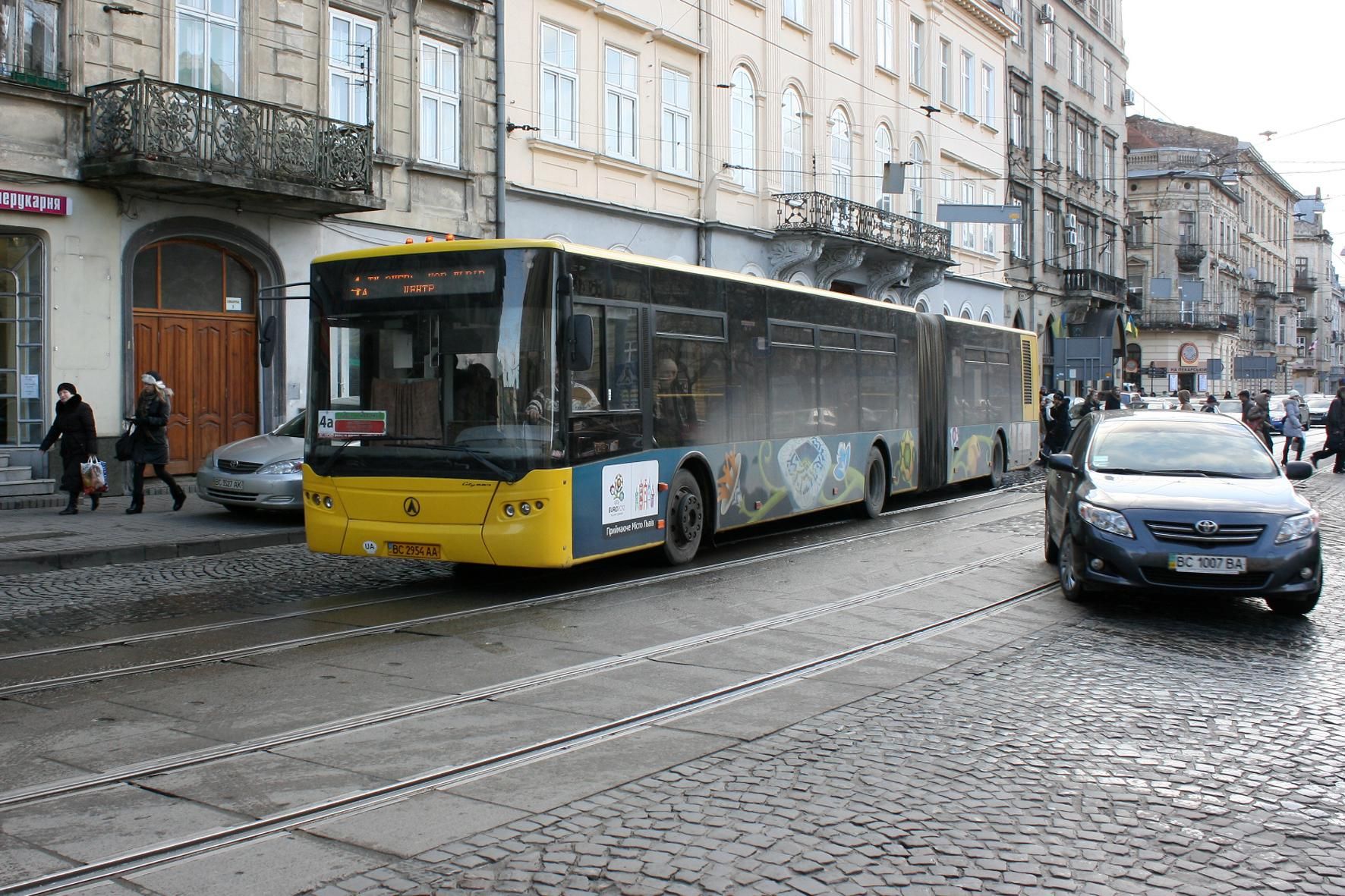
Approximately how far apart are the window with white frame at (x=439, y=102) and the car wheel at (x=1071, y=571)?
48.6 ft

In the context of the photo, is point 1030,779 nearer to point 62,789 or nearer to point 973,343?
point 62,789

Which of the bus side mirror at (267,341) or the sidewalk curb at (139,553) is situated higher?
the bus side mirror at (267,341)

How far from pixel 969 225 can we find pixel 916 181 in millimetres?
4516

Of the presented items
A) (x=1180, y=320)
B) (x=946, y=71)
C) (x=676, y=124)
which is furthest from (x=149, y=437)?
(x=1180, y=320)

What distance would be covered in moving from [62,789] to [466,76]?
19158 millimetres

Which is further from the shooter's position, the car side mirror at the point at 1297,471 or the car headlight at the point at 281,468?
the car headlight at the point at 281,468

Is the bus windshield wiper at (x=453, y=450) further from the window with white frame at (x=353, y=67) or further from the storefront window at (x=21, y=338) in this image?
the window with white frame at (x=353, y=67)

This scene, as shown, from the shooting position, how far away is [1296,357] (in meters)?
102

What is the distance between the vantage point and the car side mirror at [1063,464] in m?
10.8

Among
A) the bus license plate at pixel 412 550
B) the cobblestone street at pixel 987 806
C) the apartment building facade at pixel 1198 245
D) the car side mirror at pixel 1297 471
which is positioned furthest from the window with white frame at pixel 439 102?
the apartment building facade at pixel 1198 245

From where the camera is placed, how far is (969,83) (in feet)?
143

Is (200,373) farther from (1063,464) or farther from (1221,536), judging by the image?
(1221,536)

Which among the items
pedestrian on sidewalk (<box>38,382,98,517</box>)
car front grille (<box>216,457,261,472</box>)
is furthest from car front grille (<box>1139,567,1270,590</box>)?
pedestrian on sidewalk (<box>38,382,98,517</box>)

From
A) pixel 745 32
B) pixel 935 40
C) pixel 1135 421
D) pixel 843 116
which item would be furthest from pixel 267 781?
pixel 935 40
